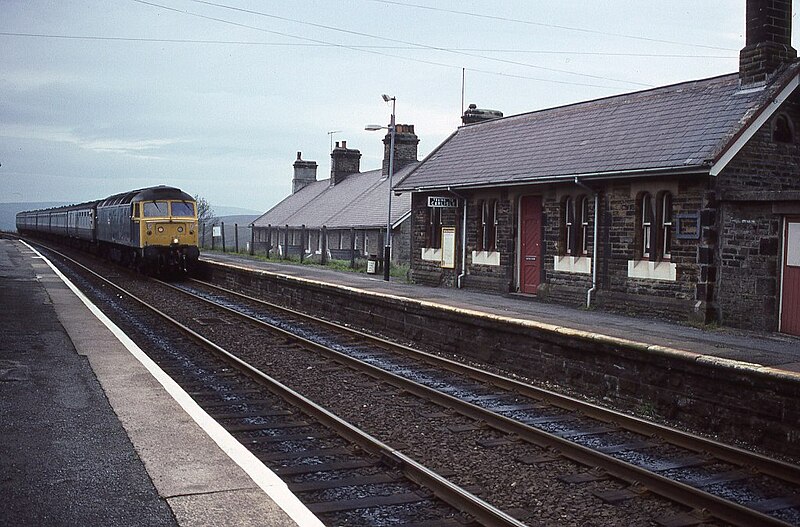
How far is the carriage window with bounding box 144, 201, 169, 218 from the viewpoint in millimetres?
26422

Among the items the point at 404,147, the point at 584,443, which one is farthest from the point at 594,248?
the point at 404,147

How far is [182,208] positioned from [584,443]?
22177mm

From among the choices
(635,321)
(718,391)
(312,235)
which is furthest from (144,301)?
(312,235)

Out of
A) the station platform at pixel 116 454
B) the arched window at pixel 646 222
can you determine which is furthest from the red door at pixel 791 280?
the station platform at pixel 116 454

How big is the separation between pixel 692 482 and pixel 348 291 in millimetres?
11686

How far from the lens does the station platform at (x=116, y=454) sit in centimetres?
502

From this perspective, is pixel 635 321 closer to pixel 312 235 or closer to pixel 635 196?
pixel 635 196

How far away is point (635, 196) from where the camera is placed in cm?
1645

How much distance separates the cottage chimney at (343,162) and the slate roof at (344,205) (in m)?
0.59

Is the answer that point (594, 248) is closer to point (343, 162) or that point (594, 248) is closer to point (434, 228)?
point (434, 228)

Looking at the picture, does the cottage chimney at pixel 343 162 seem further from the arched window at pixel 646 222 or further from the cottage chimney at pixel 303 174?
the arched window at pixel 646 222

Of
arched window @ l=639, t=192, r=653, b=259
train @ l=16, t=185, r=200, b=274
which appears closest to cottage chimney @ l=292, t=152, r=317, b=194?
train @ l=16, t=185, r=200, b=274

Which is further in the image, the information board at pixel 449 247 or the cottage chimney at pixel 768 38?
the information board at pixel 449 247

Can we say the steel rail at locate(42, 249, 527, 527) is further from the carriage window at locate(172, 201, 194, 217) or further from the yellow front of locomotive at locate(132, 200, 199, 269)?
the carriage window at locate(172, 201, 194, 217)
